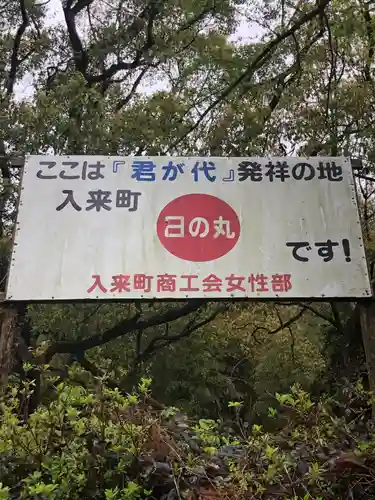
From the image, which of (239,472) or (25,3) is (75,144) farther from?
(239,472)

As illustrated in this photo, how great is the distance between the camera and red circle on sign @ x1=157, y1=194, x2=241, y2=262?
3.57 meters

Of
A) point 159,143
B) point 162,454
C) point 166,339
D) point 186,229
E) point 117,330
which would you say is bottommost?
point 162,454

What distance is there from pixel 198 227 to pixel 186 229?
0.28ft

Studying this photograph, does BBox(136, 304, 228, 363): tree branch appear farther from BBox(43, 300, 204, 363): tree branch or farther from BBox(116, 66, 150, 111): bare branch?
BBox(116, 66, 150, 111): bare branch

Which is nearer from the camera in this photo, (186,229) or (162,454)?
(162,454)

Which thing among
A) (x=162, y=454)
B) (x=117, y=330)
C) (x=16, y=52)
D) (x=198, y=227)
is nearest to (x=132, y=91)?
(x=16, y=52)

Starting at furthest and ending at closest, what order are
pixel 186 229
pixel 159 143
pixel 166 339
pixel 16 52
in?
pixel 166 339
pixel 16 52
pixel 159 143
pixel 186 229

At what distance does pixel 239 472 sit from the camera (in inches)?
87.0

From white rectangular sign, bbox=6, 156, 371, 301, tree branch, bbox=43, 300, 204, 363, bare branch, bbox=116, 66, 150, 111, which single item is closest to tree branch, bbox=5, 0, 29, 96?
bare branch, bbox=116, 66, 150, 111

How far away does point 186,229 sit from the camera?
368 centimetres

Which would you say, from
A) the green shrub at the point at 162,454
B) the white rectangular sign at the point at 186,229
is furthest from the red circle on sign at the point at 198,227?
the green shrub at the point at 162,454

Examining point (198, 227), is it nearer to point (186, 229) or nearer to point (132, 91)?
point (186, 229)

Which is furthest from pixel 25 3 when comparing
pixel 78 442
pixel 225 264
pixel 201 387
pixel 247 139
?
pixel 201 387

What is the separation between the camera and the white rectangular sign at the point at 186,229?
11.2ft
